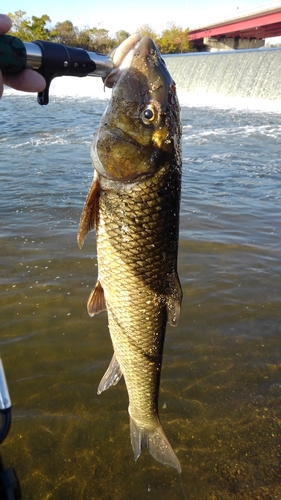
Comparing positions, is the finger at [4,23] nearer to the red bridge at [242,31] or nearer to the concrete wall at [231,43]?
the red bridge at [242,31]

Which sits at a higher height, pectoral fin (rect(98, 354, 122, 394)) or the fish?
the fish

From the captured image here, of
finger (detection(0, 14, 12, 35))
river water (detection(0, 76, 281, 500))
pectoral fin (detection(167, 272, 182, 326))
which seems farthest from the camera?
river water (detection(0, 76, 281, 500))

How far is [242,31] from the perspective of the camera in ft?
153

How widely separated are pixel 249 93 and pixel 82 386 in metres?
23.5

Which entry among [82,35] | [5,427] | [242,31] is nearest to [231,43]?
[242,31]

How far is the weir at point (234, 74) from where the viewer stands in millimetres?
22219

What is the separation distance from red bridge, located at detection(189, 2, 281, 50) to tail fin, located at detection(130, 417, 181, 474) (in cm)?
4448

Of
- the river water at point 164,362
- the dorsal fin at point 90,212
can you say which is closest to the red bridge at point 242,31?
the river water at point 164,362

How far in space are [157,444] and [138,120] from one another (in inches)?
77.0

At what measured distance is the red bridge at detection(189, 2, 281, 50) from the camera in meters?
39.2

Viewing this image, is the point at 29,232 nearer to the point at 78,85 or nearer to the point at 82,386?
the point at 82,386

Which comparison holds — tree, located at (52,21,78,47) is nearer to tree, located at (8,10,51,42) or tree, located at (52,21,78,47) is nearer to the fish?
tree, located at (8,10,51,42)

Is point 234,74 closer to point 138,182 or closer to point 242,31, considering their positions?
point 138,182

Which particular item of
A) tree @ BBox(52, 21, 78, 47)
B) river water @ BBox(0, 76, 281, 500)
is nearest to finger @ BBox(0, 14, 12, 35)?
river water @ BBox(0, 76, 281, 500)
